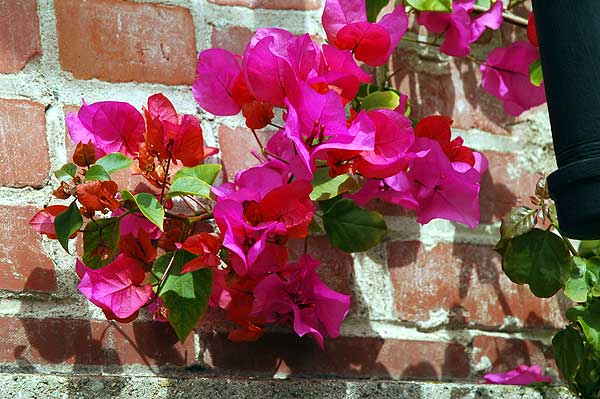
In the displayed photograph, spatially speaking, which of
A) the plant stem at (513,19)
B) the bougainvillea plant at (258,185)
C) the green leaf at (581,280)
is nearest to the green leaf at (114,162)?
the bougainvillea plant at (258,185)

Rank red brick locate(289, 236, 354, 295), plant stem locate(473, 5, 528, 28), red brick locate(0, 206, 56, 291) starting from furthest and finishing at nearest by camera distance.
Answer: plant stem locate(473, 5, 528, 28)
red brick locate(289, 236, 354, 295)
red brick locate(0, 206, 56, 291)

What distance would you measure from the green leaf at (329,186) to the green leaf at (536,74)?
266 millimetres

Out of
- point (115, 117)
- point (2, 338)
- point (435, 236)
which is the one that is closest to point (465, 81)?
point (435, 236)

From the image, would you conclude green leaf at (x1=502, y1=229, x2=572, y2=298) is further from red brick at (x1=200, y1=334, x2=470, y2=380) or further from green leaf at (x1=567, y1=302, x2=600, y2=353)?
red brick at (x1=200, y1=334, x2=470, y2=380)

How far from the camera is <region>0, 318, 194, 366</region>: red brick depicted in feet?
2.41

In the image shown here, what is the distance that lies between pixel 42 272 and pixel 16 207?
58 millimetres

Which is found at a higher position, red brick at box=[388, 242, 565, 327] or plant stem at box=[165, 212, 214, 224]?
plant stem at box=[165, 212, 214, 224]

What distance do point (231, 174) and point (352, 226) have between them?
0.44 feet

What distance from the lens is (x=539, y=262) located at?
30.9 inches

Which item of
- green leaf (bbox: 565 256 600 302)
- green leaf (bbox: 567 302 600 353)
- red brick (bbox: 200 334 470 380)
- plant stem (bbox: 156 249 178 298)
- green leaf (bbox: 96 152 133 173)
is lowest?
red brick (bbox: 200 334 470 380)

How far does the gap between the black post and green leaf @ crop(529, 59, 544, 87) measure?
1.26 feet

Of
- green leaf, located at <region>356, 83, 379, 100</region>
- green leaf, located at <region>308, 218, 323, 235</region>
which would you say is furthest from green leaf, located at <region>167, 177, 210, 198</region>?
green leaf, located at <region>356, 83, 379, 100</region>

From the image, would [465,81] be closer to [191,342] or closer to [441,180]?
[441,180]

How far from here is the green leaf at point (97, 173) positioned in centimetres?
65
